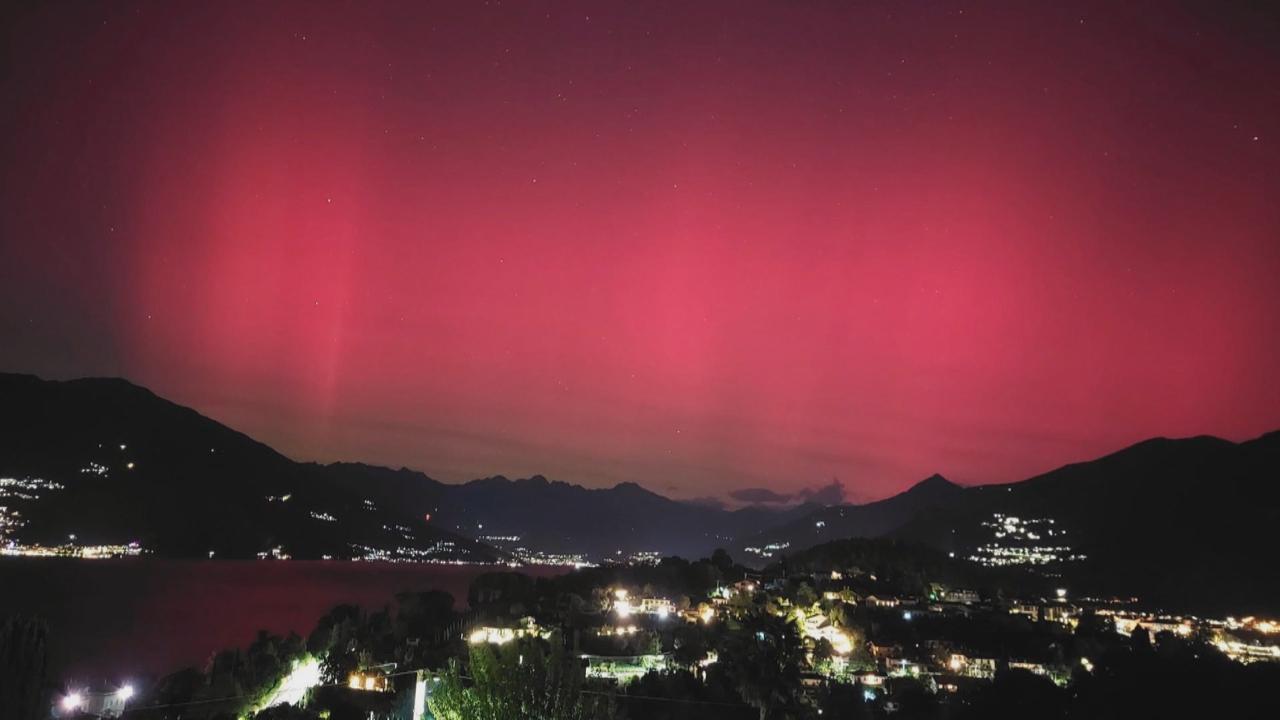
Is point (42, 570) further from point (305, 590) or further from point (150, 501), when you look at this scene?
point (150, 501)

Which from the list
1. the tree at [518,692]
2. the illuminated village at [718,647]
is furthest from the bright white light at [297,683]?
the tree at [518,692]

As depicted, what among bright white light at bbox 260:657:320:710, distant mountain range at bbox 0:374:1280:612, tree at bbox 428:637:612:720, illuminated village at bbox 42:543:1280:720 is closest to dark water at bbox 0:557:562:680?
bright white light at bbox 260:657:320:710

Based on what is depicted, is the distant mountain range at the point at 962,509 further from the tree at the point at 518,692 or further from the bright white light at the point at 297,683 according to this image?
the tree at the point at 518,692

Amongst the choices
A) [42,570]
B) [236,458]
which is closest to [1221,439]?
[42,570]

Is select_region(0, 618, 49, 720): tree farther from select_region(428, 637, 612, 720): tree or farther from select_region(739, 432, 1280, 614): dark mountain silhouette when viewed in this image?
select_region(739, 432, 1280, 614): dark mountain silhouette

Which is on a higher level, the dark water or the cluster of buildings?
the cluster of buildings

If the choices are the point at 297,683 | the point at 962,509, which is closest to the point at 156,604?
the point at 297,683
